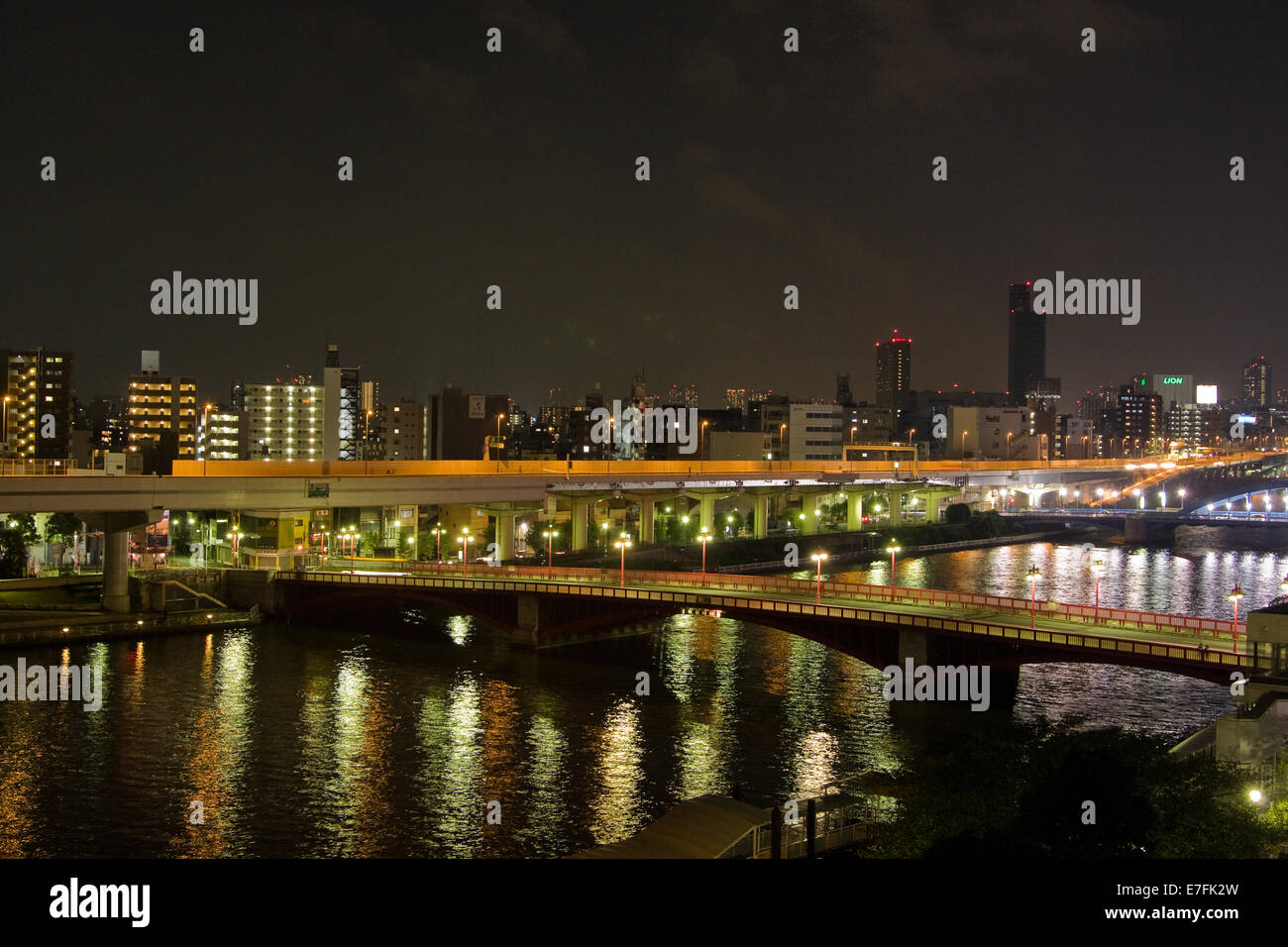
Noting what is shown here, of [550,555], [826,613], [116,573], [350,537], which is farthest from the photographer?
[350,537]

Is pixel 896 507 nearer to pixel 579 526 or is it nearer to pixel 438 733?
pixel 579 526

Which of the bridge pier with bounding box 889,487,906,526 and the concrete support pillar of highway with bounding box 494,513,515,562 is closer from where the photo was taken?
the concrete support pillar of highway with bounding box 494,513,515,562

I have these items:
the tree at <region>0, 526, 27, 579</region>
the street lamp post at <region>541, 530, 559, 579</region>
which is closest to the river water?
the street lamp post at <region>541, 530, 559, 579</region>

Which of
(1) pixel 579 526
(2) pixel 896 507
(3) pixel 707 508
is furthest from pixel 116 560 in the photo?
(2) pixel 896 507

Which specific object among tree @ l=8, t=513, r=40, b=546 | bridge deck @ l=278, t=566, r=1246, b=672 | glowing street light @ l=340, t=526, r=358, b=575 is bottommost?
bridge deck @ l=278, t=566, r=1246, b=672

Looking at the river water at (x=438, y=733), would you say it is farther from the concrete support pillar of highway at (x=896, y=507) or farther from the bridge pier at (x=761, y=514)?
the concrete support pillar of highway at (x=896, y=507)

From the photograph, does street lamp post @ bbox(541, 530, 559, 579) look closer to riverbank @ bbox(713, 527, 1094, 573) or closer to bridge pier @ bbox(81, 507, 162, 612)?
riverbank @ bbox(713, 527, 1094, 573)

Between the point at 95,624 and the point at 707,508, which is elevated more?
the point at 707,508
